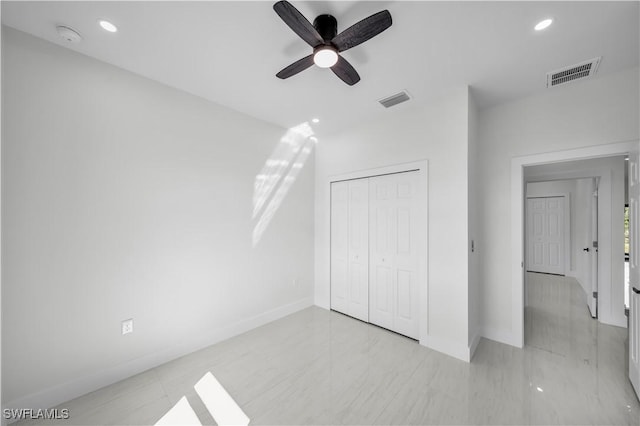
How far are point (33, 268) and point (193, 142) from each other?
1.64 metres

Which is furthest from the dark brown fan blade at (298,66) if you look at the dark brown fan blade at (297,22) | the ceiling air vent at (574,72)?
the ceiling air vent at (574,72)

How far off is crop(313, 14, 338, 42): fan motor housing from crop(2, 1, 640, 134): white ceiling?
5 centimetres

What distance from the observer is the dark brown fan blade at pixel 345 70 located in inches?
70.2

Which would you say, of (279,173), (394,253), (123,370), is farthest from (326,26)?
(123,370)

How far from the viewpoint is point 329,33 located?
164 cm

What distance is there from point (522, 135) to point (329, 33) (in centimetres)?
250

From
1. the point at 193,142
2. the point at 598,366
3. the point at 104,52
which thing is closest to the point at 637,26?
the point at 598,366

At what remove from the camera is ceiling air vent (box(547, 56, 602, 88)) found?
2.13 metres

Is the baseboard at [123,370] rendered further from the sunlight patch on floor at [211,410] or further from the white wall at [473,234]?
the white wall at [473,234]

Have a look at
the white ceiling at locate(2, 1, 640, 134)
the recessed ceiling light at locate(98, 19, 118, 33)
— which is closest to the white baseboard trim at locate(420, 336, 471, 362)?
the white ceiling at locate(2, 1, 640, 134)

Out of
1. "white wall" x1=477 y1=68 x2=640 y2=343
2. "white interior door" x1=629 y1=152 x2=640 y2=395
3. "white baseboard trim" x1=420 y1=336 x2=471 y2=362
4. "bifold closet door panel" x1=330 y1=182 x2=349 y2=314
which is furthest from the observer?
"bifold closet door panel" x1=330 y1=182 x2=349 y2=314

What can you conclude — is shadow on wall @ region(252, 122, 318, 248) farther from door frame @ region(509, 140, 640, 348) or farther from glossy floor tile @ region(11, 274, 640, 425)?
door frame @ region(509, 140, 640, 348)

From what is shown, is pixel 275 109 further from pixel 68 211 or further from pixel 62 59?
pixel 68 211

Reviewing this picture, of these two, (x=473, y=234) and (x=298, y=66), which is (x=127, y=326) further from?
(x=473, y=234)
